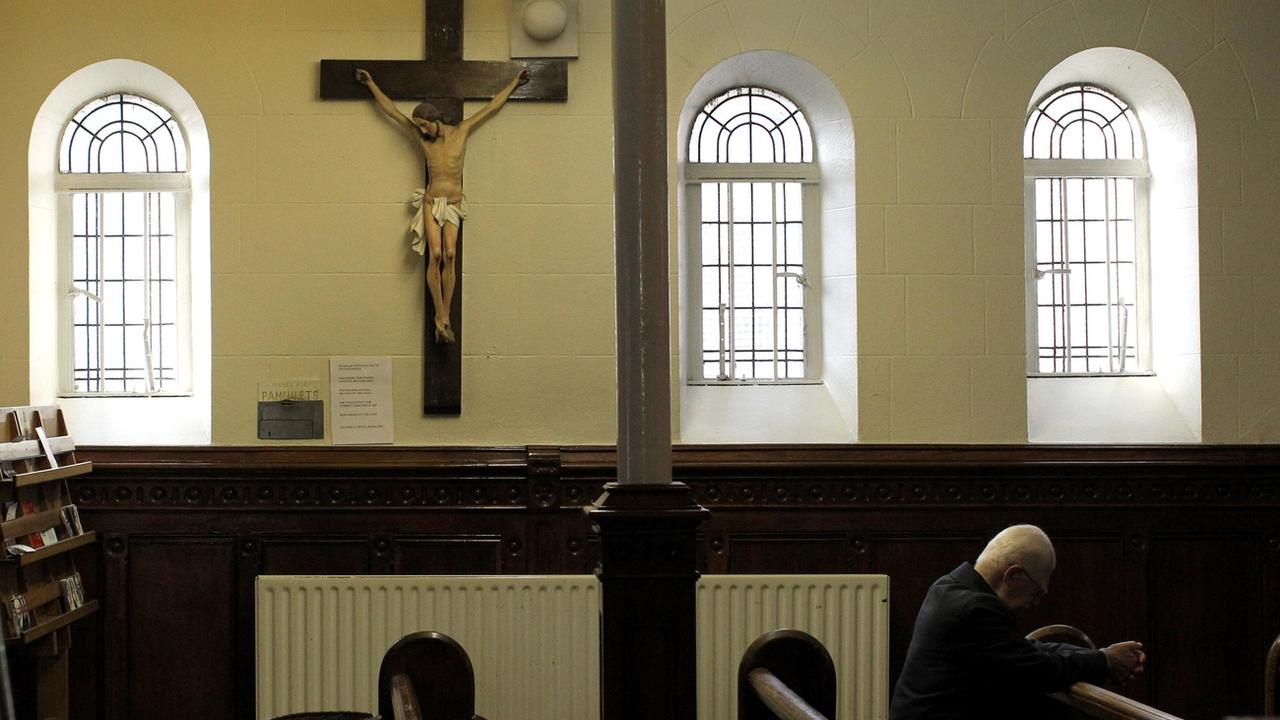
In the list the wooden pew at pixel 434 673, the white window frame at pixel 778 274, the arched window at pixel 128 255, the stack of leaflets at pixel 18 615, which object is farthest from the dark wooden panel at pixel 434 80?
the wooden pew at pixel 434 673

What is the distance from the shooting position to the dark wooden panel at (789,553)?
5527mm

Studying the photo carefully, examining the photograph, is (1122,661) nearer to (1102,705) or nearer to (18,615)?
(1102,705)

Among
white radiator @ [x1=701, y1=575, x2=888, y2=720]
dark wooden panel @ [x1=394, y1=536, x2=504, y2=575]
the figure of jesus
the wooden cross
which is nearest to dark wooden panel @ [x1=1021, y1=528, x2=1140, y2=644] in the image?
white radiator @ [x1=701, y1=575, x2=888, y2=720]

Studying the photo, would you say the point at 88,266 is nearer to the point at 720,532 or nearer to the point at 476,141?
the point at 476,141

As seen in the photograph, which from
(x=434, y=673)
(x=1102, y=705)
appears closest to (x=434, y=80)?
(x=434, y=673)

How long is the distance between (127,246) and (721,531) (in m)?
3.04

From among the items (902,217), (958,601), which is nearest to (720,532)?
(902,217)

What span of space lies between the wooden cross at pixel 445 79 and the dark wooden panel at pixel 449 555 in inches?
21.9

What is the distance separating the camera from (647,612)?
9.82 feet

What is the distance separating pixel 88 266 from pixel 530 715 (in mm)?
2909

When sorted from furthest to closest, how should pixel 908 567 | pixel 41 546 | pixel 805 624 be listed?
pixel 908 567 → pixel 805 624 → pixel 41 546

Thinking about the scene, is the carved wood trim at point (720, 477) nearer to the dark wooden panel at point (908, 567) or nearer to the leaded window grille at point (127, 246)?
the dark wooden panel at point (908, 567)

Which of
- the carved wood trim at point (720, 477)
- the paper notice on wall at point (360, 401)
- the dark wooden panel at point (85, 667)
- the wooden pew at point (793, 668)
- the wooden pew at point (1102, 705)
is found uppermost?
the paper notice on wall at point (360, 401)

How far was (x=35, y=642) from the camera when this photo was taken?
477 centimetres
